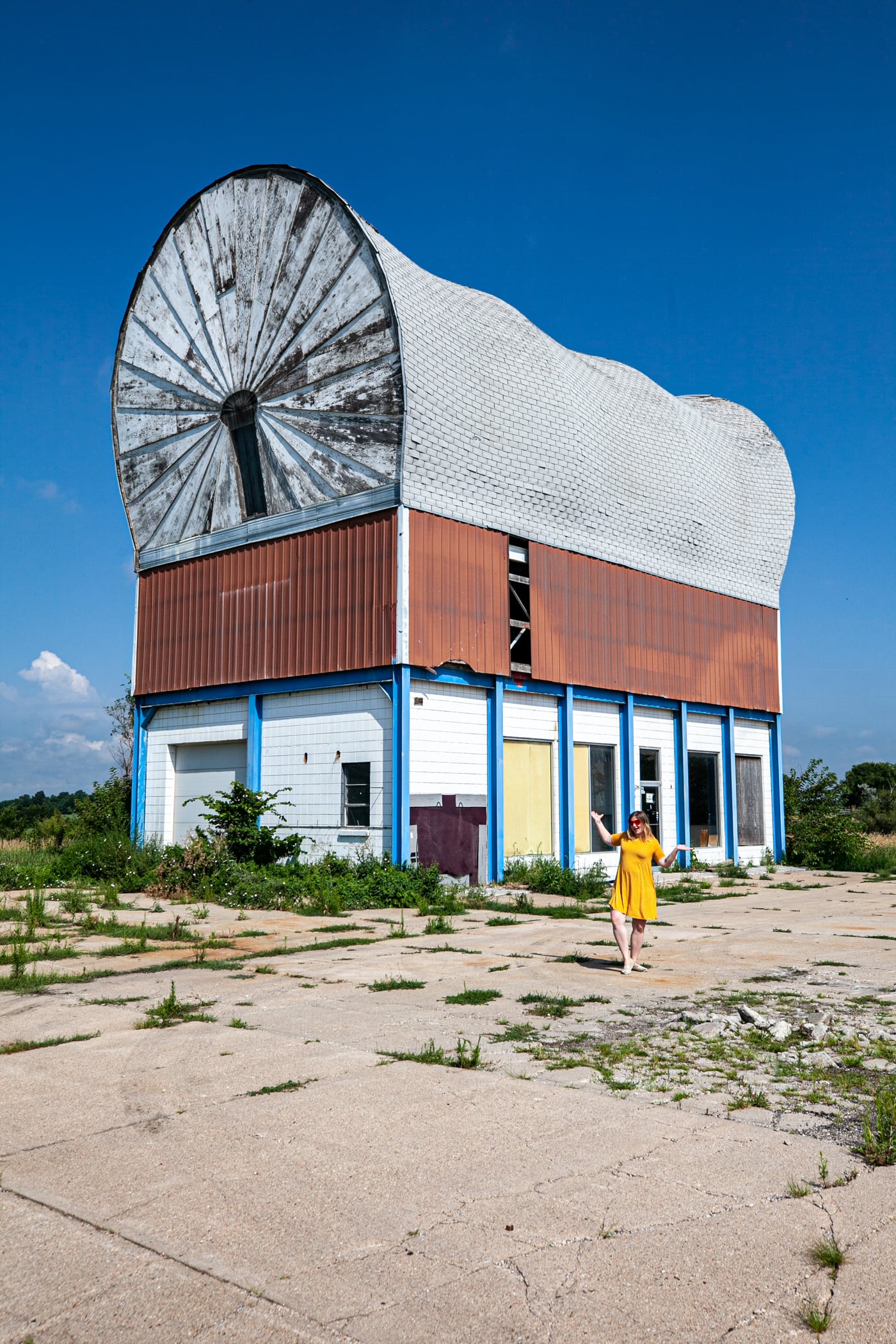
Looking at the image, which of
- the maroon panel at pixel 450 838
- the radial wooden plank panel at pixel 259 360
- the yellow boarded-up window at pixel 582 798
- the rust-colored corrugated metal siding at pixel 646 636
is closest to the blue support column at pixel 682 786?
the rust-colored corrugated metal siding at pixel 646 636

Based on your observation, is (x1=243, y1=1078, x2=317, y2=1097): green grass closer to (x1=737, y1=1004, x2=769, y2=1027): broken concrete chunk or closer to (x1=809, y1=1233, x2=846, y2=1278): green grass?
(x1=809, y1=1233, x2=846, y2=1278): green grass

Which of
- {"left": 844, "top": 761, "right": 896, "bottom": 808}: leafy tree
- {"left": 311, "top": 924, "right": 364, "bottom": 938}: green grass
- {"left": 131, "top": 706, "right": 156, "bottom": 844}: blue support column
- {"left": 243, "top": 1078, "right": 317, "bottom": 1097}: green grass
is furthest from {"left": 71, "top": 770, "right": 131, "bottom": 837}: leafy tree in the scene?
{"left": 844, "top": 761, "right": 896, "bottom": 808}: leafy tree

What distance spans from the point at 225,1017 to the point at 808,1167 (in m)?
4.87

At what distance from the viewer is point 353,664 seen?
20.6 m

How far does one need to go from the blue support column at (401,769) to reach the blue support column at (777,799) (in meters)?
16.0

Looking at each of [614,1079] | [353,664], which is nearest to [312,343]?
[353,664]

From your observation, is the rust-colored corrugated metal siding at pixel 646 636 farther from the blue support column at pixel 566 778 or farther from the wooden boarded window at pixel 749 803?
the wooden boarded window at pixel 749 803

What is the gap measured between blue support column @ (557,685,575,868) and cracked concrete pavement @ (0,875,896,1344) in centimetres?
1603

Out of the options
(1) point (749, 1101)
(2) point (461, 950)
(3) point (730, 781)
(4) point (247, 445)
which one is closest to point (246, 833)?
(2) point (461, 950)

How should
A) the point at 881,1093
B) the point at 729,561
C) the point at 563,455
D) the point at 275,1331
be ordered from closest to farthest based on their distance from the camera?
the point at 275,1331 < the point at 881,1093 < the point at 563,455 < the point at 729,561

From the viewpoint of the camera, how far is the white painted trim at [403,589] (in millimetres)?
19938

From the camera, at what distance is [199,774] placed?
2455cm

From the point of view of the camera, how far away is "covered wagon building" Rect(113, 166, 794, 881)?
68.0ft

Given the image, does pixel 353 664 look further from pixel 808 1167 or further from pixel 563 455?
pixel 808 1167
